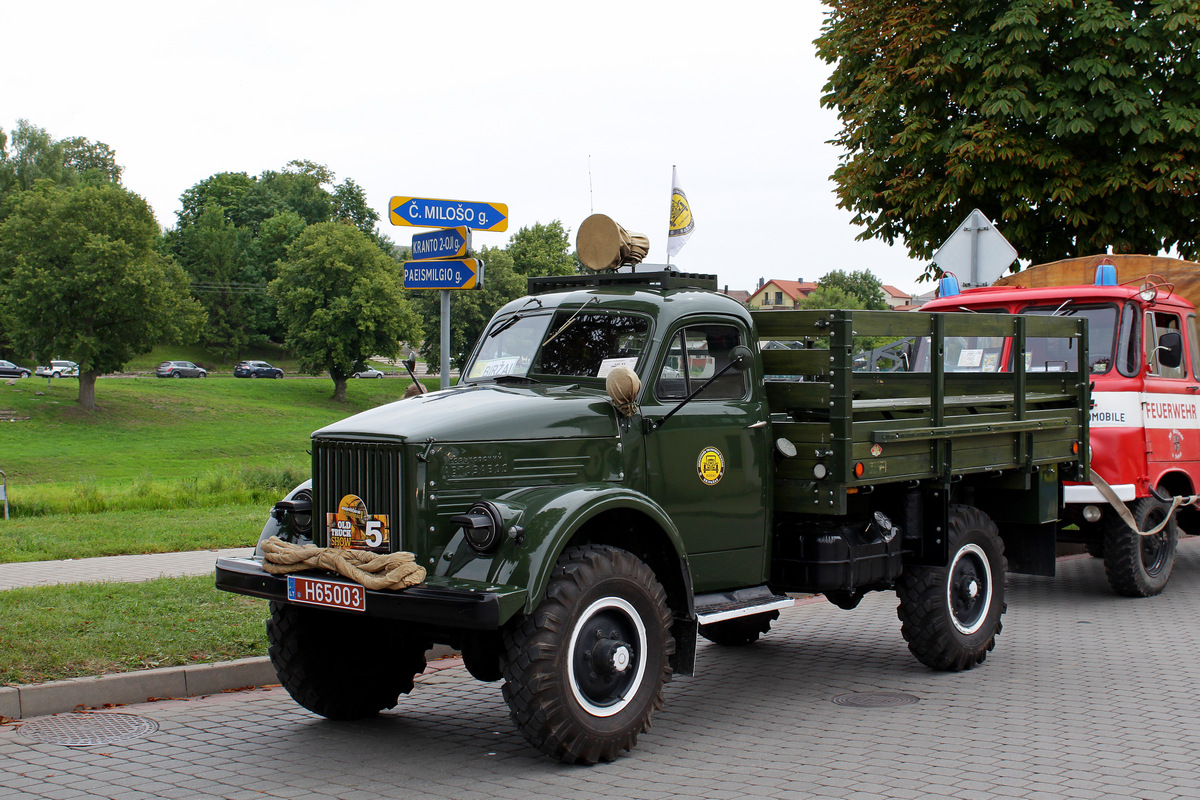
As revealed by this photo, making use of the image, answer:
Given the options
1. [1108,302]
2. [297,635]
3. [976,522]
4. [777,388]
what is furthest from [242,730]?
[1108,302]

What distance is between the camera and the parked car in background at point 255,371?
81750 mm

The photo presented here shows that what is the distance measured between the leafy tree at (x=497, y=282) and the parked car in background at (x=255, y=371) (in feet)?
40.7

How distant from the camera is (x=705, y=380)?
6742mm

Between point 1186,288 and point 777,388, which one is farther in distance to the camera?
point 1186,288

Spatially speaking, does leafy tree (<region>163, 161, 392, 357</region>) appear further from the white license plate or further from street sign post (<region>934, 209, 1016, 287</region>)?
the white license plate

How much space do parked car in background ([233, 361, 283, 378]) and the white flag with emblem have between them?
3016 inches

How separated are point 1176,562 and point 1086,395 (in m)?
5.45

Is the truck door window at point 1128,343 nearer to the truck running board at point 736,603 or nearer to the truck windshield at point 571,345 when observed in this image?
the truck running board at point 736,603

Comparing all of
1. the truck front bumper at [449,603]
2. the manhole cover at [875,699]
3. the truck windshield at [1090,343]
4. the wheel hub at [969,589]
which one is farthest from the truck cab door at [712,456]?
the truck windshield at [1090,343]

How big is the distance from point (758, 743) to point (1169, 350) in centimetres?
692

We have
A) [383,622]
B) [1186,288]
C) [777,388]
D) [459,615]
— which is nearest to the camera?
[459,615]

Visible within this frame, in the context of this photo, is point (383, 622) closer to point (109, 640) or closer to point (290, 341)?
point (109, 640)

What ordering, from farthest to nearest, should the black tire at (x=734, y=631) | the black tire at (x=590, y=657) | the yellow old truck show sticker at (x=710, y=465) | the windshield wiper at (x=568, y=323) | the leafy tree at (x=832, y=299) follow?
the leafy tree at (x=832, y=299) < the black tire at (x=734, y=631) < the windshield wiper at (x=568, y=323) < the yellow old truck show sticker at (x=710, y=465) < the black tire at (x=590, y=657)

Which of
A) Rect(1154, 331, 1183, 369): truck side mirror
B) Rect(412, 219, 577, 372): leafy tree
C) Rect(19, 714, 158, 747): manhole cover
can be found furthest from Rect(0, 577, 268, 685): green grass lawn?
Rect(412, 219, 577, 372): leafy tree
